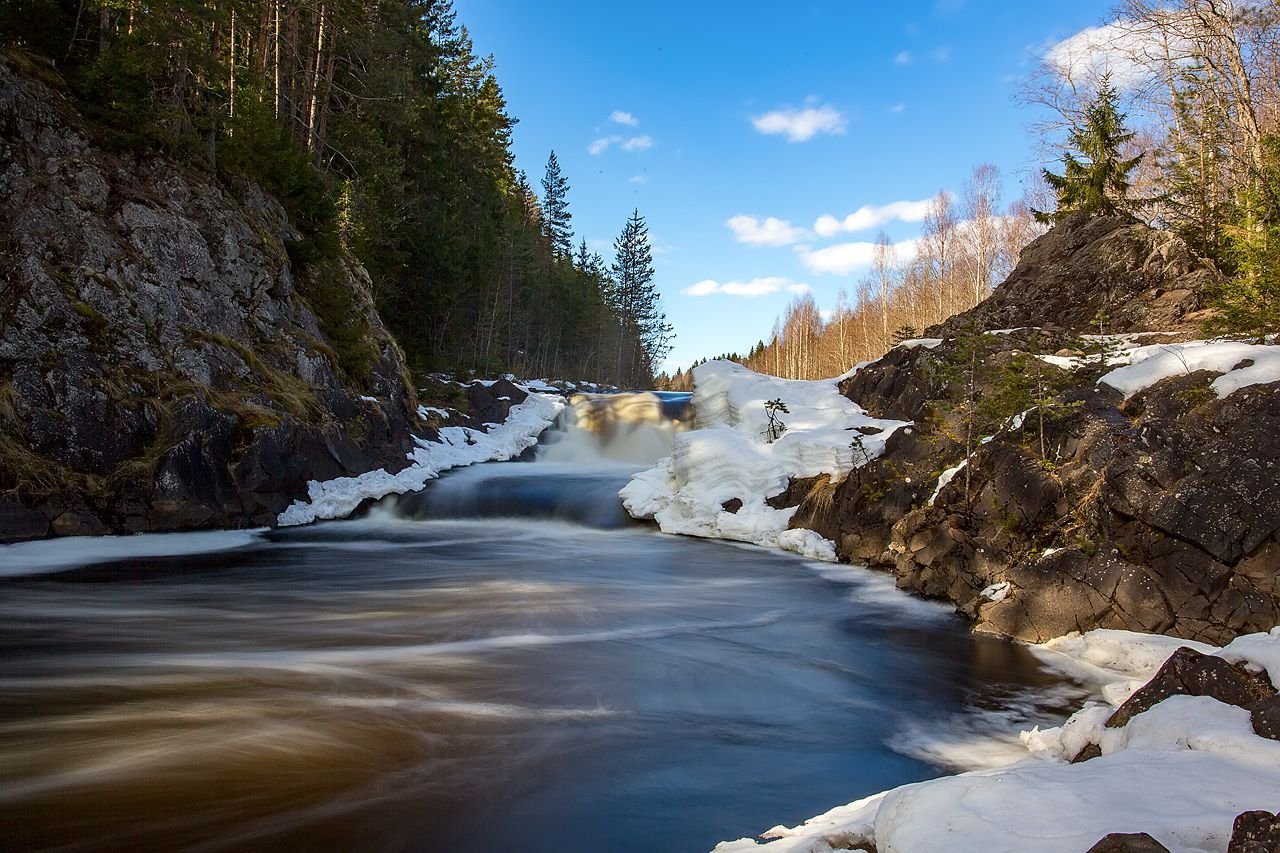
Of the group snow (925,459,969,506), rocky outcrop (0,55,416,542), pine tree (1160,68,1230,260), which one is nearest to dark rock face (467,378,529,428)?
rocky outcrop (0,55,416,542)

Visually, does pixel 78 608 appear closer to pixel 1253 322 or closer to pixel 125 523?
pixel 125 523

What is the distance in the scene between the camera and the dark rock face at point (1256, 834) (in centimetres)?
191

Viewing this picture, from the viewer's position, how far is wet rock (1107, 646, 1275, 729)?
136 inches

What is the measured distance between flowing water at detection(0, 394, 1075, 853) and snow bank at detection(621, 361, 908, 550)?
211 cm

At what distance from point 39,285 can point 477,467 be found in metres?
10.5

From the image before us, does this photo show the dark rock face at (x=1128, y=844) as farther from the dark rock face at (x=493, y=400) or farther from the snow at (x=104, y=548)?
the dark rock face at (x=493, y=400)

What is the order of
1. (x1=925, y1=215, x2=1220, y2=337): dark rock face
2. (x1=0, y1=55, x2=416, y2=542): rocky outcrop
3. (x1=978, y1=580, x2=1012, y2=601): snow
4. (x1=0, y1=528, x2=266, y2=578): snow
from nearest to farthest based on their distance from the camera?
(x1=978, y1=580, x2=1012, y2=601): snow < (x1=0, y1=528, x2=266, y2=578): snow < (x1=0, y1=55, x2=416, y2=542): rocky outcrop < (x1=925, y1=215, x2=1220, y2=337): dark rock face

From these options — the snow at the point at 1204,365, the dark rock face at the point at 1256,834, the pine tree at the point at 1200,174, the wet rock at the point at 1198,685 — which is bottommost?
the wet rock at the point at 1198,685

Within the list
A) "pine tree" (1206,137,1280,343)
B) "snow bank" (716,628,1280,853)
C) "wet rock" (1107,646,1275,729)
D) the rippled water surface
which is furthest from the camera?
"pine tree" (1206,137,1280,343)

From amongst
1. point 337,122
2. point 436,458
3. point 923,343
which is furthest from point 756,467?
point 337,122

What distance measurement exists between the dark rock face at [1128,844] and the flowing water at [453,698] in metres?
2.11

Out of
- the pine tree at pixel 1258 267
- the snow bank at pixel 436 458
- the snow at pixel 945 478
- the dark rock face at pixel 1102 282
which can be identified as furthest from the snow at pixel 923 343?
the snow bank at pixel 436 458

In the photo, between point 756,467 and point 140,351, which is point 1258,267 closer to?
point 756,467

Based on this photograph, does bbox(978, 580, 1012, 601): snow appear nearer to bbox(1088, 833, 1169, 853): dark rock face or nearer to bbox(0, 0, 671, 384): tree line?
bbox(1088, 833, 1169, 853): dark rock face
